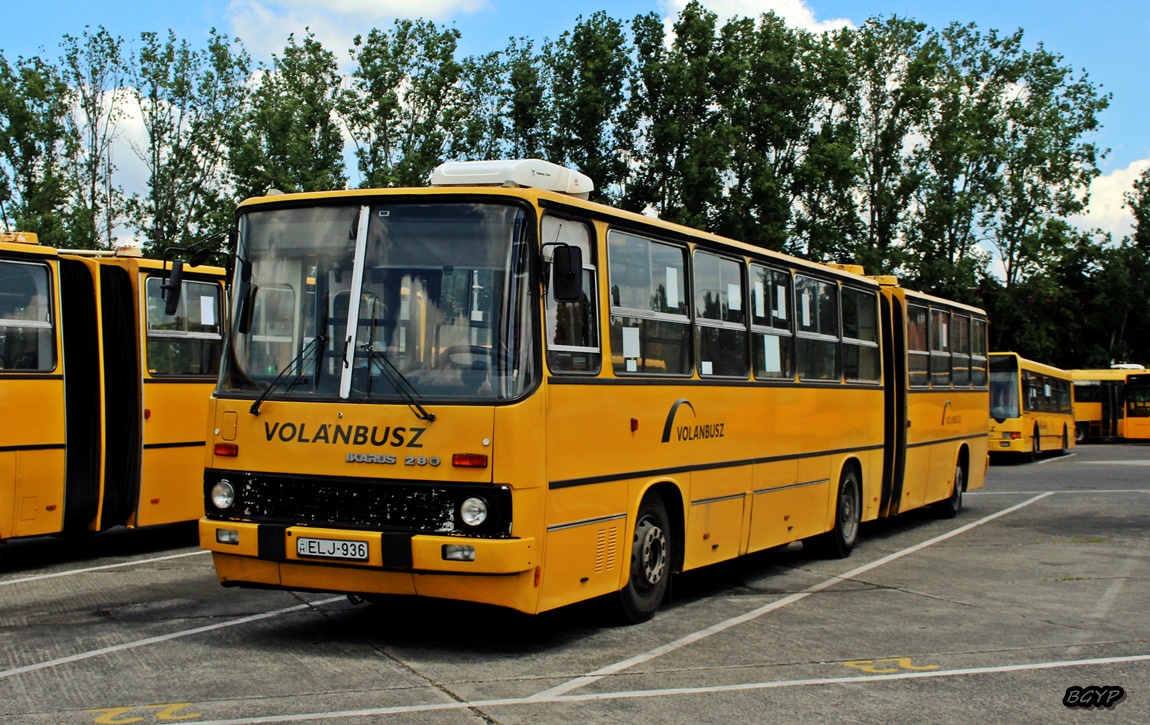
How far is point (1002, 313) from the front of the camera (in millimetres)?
60406

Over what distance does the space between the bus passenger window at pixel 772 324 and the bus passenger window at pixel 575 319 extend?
3.18m

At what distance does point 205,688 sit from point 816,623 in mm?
4710

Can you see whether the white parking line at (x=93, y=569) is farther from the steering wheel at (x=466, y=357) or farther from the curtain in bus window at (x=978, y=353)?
the curtain in bus window at (x=978, y=353)

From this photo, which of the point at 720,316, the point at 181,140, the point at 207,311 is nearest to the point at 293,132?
the point at 181,140

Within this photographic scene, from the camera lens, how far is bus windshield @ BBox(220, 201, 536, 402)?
26.0ft

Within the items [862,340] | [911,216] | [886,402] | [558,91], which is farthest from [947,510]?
[911,216]

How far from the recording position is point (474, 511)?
25.3ft

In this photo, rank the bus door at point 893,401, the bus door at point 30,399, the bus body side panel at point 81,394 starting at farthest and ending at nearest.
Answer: the bus door at point 893,401 → the bus body side panel at point 81,394 → the bus door at point 30,399

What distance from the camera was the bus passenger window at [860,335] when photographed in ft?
47.6

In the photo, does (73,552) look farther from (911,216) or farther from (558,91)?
(911,216)

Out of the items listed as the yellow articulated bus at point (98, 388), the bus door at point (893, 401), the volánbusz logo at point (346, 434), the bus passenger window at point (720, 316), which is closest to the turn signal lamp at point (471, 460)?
the volánbusz logo at point (346, 434)

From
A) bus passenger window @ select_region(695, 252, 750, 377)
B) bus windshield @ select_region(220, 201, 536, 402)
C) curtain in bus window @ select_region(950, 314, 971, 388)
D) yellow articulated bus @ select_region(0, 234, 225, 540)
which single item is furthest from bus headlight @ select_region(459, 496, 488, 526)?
curtain in bus window @ select_region(950, 314, 971, 388)

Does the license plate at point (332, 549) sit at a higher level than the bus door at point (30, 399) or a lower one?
lower

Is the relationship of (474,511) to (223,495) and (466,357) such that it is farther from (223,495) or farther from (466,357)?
(223,495)
